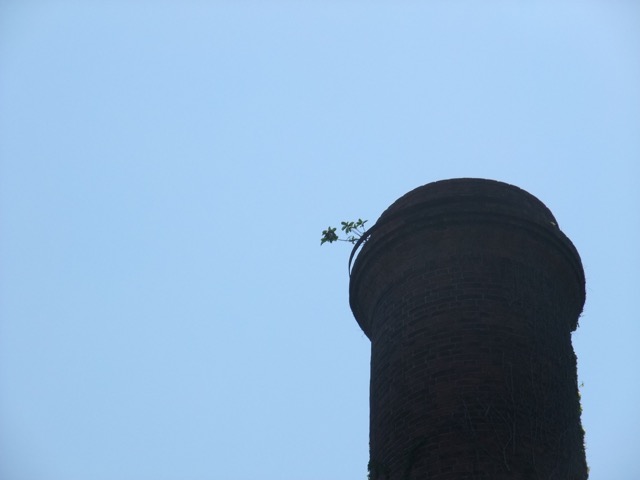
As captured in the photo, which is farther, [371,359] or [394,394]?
[371,359]

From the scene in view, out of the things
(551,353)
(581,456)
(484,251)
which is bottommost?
(581,456)

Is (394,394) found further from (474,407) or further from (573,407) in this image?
(573,407)

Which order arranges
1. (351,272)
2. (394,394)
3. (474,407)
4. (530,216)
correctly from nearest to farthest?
(474,407), (394,394), (530,216), (351,272)

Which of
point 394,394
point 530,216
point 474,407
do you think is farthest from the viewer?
point 530,216

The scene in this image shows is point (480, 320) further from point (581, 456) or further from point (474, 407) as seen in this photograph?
point (581, 456)

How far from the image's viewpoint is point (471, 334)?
31.9 ft

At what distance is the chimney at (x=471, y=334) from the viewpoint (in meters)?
9.12

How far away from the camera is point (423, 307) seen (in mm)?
Answer: 10172

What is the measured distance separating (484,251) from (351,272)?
1.83 m

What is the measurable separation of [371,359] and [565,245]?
2583 millimetres

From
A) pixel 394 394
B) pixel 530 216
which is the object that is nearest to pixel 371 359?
pixel 394 394

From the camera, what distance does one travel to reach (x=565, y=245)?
10953mm

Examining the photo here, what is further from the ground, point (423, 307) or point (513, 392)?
point (423, 307)

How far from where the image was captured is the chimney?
29.9ft
